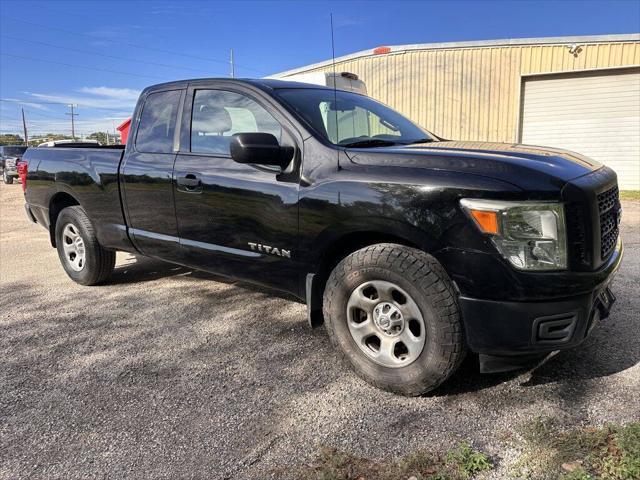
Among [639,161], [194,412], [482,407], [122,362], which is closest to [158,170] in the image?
[122,362]

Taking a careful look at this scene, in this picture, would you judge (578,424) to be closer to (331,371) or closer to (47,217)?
(331,371)

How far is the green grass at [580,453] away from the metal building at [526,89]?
13728 mm

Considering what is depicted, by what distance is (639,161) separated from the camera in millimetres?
13789

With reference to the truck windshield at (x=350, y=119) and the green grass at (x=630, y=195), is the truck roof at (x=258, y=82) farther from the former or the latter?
the green grass at (x=630, y=195)

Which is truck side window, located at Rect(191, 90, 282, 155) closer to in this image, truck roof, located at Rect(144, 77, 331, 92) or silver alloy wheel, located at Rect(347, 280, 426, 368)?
truck roof, located at Rect(144, 77, 331, 92)

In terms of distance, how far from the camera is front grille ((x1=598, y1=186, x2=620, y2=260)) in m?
2.68

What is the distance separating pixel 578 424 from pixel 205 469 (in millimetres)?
1826

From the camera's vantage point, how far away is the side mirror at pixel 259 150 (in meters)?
3.06

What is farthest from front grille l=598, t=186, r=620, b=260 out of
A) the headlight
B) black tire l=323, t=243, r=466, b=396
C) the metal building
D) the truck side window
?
the metal building

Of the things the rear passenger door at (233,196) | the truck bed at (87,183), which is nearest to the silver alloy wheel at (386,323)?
the rear passenger door at (233,196)

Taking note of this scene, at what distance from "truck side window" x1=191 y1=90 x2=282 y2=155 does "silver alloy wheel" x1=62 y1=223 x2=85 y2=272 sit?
203 cm

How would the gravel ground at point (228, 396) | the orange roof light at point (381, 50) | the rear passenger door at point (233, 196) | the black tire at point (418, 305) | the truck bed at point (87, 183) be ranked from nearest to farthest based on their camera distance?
1. the gravel ground at point (228, 396)
2. the black tire at point (418, 305)
3. the rear passenger door at point (233, 196)
4. the truck bed at point (87, 183)
5. the orange roof light at point (381, 50)

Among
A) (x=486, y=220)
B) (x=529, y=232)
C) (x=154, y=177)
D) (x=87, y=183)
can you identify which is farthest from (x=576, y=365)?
(x=87, y=183)

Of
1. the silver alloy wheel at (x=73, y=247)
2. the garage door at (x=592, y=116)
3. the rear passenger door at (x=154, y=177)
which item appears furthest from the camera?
the garage door at (x=592, y=116)
